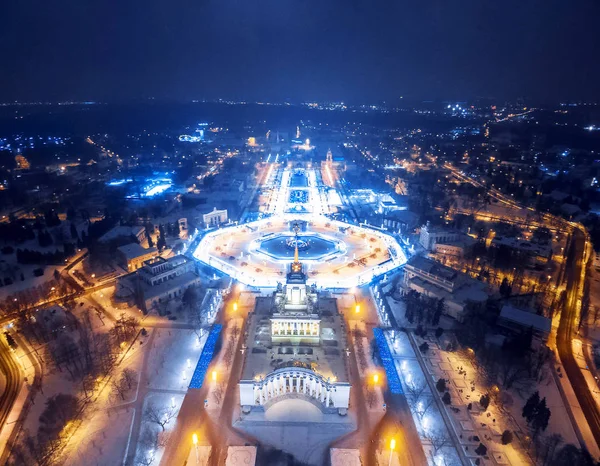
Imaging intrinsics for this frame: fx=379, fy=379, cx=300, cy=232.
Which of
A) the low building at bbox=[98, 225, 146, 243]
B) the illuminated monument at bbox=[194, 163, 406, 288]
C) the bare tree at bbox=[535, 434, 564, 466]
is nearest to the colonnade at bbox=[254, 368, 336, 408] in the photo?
the bare tree at bbox=[535, 434, 564, 466]

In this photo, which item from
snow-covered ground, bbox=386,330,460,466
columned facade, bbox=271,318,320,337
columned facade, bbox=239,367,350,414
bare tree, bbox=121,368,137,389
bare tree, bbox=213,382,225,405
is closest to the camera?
snow-covered ground, bbox=386,330,460,466

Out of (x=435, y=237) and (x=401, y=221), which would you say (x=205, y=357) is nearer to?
(x=435, y=237)

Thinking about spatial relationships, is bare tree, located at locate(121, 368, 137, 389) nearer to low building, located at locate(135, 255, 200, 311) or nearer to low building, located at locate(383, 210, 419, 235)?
low building, located at locate(135, 255, 200, 311)

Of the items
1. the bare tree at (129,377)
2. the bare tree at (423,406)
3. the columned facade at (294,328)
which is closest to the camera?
the bare tree at (423,406)

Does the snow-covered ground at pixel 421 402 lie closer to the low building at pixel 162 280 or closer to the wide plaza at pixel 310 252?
the wide plaza at pixel 310 252

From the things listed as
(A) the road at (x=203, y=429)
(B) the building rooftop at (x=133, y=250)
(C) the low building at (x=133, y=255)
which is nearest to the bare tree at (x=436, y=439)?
(A) the road at (x=203, y=429)

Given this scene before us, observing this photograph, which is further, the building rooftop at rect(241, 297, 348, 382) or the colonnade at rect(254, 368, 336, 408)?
the building rooftop at rect(241, 297, 348, 382)

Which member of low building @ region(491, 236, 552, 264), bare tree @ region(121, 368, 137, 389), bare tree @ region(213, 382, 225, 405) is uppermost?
low building @ region(491, 236, 552, 264)

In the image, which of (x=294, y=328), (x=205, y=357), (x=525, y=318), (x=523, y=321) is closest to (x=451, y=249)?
(x=525, y=318)
